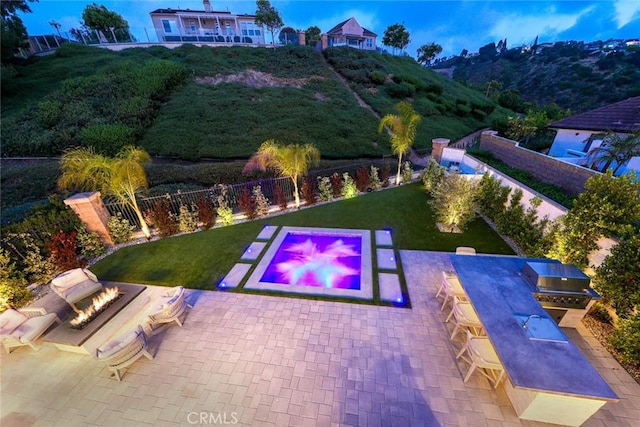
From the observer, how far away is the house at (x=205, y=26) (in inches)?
1500

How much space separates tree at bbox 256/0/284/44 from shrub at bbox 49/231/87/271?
45.1m

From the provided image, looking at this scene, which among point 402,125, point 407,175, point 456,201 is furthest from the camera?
point 407,175

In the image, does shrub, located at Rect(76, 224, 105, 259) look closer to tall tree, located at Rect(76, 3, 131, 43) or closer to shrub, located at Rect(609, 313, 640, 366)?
shrub, located at Rect(609, 313, 640, 366)

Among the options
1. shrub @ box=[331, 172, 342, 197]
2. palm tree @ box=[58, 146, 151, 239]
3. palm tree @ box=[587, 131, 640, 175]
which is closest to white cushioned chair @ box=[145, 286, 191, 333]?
palm tree @ box=[58, 146, 151, 239]

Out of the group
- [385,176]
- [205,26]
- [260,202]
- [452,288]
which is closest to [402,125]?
[385,176]

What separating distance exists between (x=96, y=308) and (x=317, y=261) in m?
6.32

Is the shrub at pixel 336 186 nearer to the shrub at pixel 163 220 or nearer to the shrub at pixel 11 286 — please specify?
the shrub at pixel 163 220

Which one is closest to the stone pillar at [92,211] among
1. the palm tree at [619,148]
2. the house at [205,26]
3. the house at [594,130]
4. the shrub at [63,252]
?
the shrub at [63,252]

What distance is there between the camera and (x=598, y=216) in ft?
18.6

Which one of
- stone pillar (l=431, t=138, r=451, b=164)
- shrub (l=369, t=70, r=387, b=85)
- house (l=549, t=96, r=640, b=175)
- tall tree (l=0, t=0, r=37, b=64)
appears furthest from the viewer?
shrub (l=369, t=70, r=387, b=85)

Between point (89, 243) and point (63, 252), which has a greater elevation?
point (63, 252)

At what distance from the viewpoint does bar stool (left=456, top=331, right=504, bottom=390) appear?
4.27 metres

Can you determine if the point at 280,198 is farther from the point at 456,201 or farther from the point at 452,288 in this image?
the point at 452,288

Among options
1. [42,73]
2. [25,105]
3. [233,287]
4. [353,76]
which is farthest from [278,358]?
[42,73]
